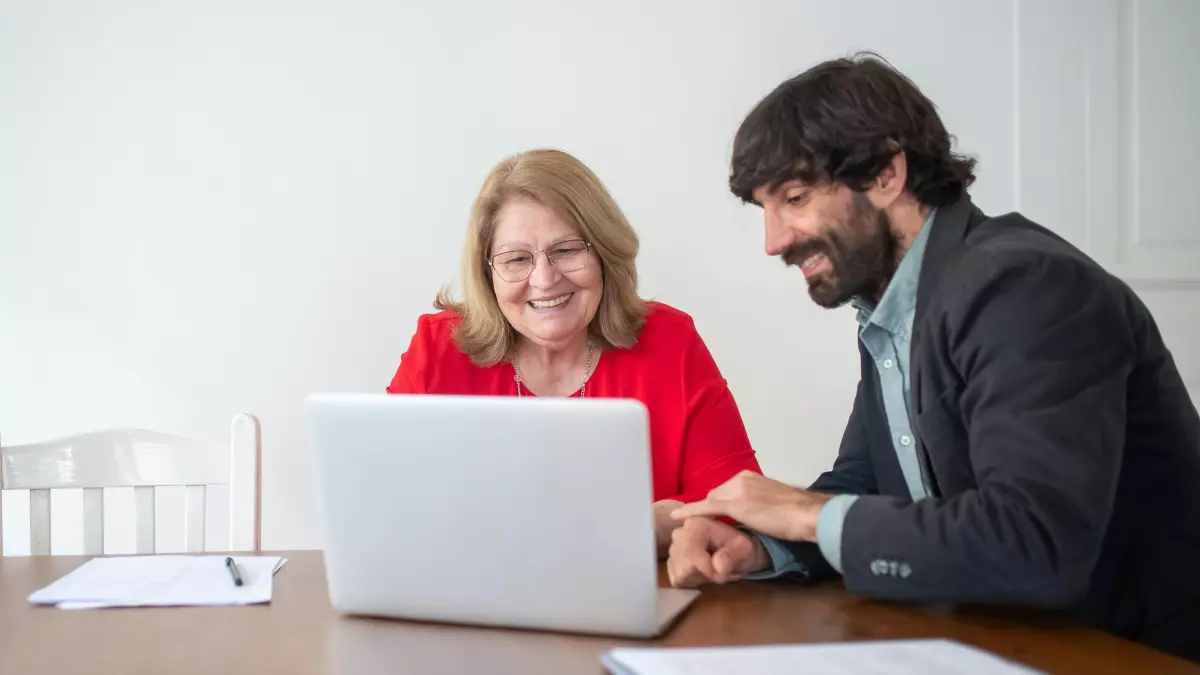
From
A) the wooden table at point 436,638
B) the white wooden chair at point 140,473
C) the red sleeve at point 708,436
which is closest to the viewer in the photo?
the wooden table at point 436,638

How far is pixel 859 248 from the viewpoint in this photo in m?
1.27

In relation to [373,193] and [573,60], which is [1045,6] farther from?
[373,193]

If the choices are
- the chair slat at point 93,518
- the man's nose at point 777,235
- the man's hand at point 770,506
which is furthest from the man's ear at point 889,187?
the chair slat at point 93,518

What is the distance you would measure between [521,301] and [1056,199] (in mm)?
1545

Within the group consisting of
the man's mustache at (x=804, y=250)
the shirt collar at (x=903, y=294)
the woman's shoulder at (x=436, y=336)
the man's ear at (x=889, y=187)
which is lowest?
the woman's shoulder at (x=436, y=336)

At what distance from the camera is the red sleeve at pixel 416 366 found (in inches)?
73.1

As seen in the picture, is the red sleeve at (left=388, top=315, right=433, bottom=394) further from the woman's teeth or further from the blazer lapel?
the blazer lapel

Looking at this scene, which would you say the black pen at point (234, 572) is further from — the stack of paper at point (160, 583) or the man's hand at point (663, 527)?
the man's hand at point (663, 527)

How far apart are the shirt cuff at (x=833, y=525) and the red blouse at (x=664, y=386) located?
67 cm

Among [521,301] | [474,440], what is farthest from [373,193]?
[474,440]

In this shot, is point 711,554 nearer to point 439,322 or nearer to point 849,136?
point 849,136

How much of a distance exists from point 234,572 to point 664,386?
2.87ft

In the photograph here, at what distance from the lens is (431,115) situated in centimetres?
246

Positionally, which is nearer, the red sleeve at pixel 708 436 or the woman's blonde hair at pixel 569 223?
the red sleeve at pixel 708 436
